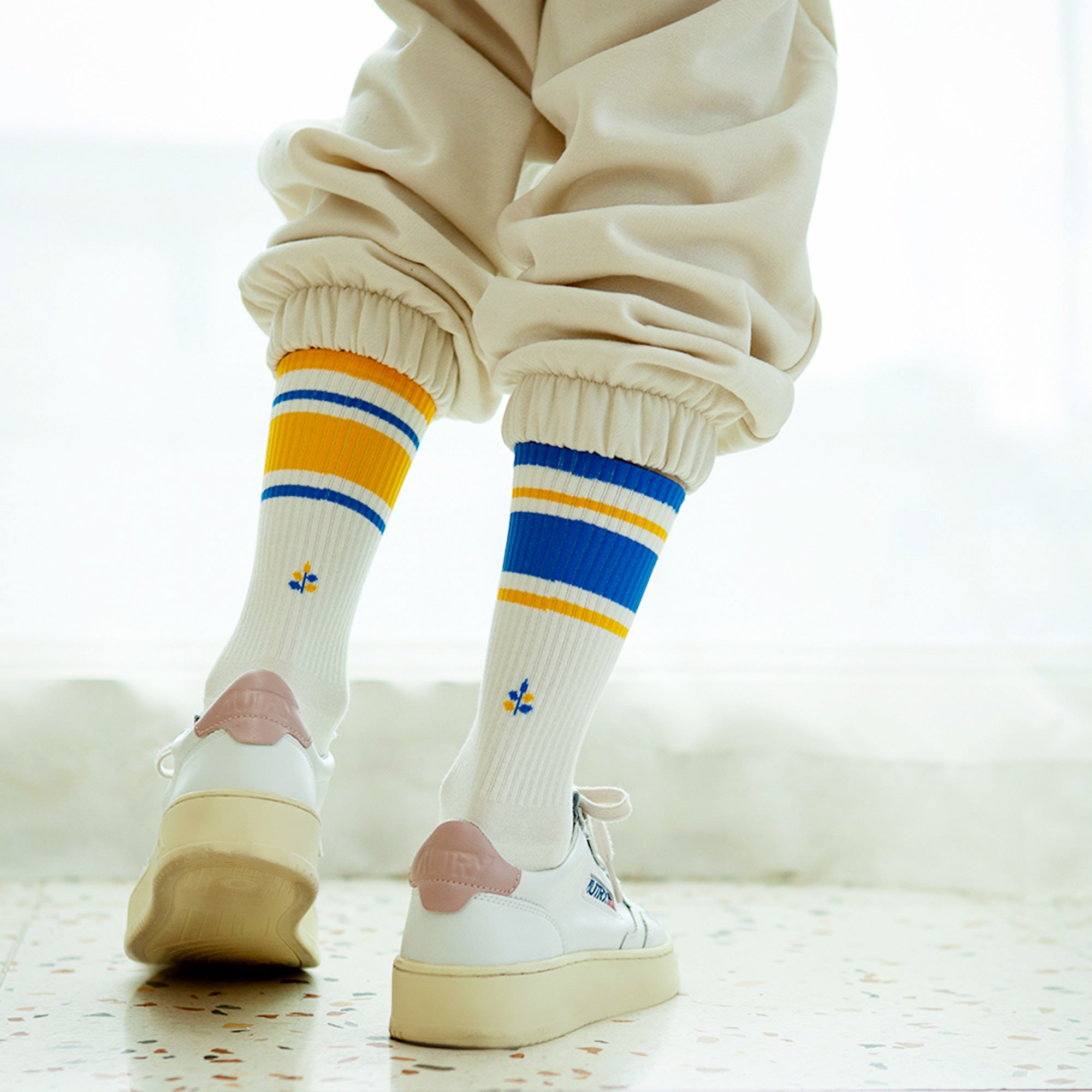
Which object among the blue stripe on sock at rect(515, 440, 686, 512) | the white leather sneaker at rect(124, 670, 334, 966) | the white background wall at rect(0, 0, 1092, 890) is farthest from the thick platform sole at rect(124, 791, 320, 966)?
the white background wall at rect(0, 0, 1092, 890)

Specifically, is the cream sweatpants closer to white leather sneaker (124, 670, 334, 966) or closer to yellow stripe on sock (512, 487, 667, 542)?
yellow stripe on sock (512, 487, 667, 542)

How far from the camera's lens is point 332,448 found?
2.30 ft

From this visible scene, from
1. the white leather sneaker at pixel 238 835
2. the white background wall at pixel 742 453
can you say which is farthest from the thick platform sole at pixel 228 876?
the white background wall at pixel 742 453

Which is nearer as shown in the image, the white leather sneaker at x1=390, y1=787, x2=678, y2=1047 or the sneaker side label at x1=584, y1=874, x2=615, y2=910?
the white leather sneaker at x1=390, y1=787, x2=678, y2=1047

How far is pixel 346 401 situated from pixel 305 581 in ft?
0.39

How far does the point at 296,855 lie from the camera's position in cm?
61

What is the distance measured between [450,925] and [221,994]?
0.64 feet

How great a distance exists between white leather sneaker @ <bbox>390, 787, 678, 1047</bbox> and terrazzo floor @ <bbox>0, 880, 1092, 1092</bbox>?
0.04 feet

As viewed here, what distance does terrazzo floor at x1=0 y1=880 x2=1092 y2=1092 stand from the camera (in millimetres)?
563

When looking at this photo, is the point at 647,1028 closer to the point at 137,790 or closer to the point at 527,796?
the point at 527,796

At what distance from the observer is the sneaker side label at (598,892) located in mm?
688

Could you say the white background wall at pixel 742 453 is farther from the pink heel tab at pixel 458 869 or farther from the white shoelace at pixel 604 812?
the pink heel tab at pixel 458 869

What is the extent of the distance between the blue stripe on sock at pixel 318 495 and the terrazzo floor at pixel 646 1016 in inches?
12.3

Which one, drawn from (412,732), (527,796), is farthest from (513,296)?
(412,732)
